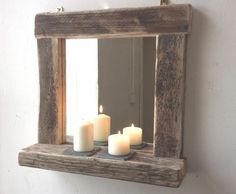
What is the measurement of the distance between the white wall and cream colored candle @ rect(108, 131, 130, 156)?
132 mm

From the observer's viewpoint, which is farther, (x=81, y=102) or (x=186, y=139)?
(x=81, y=102)

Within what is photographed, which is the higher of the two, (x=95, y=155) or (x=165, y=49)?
(x=165, y=49)

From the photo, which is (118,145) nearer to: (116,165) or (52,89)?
(116,165)

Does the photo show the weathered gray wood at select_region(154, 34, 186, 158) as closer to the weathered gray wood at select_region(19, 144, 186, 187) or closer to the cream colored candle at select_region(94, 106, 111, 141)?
the weathered gray wood at select_region(19, 144, 186, 187)

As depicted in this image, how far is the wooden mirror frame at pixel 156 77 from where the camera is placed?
0.76 m

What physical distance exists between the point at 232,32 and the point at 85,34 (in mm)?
367

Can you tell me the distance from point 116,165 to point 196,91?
0.88 feet

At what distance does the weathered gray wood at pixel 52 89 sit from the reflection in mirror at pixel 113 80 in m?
0.03

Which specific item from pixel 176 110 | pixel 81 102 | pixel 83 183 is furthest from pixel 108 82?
pixel 83 183

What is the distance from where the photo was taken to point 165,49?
2.58 ft

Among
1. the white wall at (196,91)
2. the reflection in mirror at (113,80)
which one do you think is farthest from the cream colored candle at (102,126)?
the white wall at (196,91)

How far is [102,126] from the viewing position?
2.91 feet

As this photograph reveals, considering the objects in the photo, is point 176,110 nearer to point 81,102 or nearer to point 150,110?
point 150,110

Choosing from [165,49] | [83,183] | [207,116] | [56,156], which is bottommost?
[83,183]
